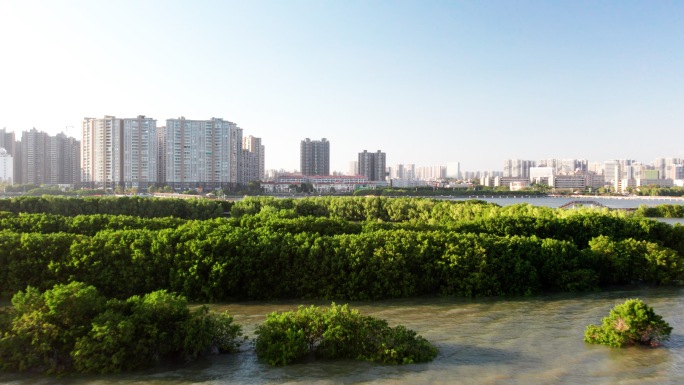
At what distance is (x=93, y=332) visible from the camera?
25.6ft

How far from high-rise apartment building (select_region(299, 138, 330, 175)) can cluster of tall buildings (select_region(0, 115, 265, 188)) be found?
61.8 m

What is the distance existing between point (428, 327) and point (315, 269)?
3488 mm

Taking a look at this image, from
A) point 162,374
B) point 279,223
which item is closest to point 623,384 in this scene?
point 162,374

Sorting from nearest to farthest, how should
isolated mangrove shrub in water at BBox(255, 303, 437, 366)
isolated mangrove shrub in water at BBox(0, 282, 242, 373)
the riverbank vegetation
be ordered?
1. isolated mangrove shrub in water at BBox(0, 282, 242, 373)
2. isolated mangrove shrub in water at BBox(255, 303, 437, 366)
3. the riverbank vegetation

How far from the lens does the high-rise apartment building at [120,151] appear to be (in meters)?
115

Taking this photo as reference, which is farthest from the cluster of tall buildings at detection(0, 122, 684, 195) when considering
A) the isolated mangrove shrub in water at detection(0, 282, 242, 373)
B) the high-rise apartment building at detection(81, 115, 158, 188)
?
the isolated mangrove shrub in water at detection(0, 282, 242, 373)

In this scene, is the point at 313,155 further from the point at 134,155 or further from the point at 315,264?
the point at 315,264

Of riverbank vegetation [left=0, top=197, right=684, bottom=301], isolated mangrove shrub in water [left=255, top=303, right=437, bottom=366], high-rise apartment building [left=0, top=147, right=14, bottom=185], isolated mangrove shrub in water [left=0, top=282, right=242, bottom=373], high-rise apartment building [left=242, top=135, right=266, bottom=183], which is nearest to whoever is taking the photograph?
isolated mangrove shrub in water [left=0, top=282, right=242, bottom=373]

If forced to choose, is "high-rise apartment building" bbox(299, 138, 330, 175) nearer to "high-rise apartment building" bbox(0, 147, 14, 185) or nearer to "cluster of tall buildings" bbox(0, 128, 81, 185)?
"cluster of tall buildings" bbox(0, 128, 81, 185)

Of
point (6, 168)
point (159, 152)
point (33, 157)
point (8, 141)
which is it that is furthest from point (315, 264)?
point (8, 141)

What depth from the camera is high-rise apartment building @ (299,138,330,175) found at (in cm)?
19525

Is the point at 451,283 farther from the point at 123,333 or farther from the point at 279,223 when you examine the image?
the point at 123,333

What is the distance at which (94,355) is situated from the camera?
25.2 feet

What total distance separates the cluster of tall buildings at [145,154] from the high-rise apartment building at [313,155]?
6183cm
